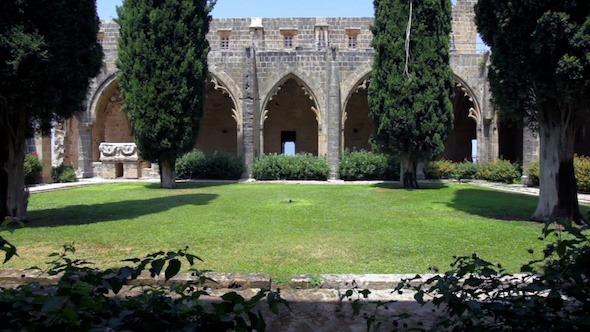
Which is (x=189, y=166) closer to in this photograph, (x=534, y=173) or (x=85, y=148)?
(x=85, y=148)

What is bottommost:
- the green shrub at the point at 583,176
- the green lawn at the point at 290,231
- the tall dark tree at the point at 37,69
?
the green lawn at the point at 290,231

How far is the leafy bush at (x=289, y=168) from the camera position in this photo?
16.7 meters

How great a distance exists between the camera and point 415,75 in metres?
12.8

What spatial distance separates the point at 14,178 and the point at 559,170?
28.8ft

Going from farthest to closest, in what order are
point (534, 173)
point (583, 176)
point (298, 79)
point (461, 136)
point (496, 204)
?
point (461, 136)
point (298, 79)
point (534, 173)
point (583, 176)
point (496, 204)

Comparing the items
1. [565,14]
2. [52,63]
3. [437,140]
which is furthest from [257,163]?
[565,14]

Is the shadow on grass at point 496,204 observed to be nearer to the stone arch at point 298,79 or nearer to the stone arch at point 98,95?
the stone arch at point 298,79

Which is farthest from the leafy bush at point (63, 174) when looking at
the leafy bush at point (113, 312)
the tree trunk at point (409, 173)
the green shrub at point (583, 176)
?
the green shrub at point (583, 176)

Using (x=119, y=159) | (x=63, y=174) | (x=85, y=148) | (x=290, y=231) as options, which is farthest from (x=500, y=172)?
(x=85, y=148)

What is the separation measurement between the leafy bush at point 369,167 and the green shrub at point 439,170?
5.05 ft

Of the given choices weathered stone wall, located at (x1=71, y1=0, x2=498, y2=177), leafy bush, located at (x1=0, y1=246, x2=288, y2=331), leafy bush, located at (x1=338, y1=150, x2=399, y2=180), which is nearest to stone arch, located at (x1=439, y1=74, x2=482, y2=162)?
weathered stone wall, located at (x1=71, y1=0, x2=498, y2=177)

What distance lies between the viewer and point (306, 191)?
12.5 m

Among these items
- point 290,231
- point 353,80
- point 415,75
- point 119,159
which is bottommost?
point 290,231

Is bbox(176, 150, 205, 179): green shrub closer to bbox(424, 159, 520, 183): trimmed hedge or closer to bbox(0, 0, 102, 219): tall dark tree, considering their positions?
bbox(424, 159, 520, 183): trimmed hedge
